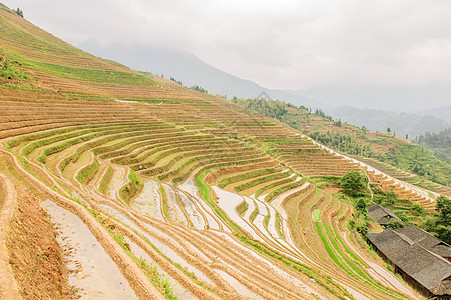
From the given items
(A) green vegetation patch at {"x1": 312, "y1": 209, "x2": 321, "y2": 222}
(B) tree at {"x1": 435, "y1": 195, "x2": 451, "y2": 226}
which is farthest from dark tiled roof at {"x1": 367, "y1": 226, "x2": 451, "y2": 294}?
(B) tree at {"x1": 435, "y1": 195, "x2": 451, "y2": 226}

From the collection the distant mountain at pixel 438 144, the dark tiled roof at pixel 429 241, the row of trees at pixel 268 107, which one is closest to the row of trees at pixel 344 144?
the row of trees at pixel 268 107

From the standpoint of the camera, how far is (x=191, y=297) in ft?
16.9

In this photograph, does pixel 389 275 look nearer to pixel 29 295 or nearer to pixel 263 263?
pixel 263 263

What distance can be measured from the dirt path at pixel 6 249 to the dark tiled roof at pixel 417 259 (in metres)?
20.5

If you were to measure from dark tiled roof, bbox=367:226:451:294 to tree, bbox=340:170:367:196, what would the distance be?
11.4 meters

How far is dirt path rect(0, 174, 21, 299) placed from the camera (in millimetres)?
3332

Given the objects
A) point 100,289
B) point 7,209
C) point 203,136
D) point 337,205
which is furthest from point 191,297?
point 203,136

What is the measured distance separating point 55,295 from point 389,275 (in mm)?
19568

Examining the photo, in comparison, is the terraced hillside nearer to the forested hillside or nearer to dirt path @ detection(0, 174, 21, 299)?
dirt path @ detection(0, 174, 21, 299)

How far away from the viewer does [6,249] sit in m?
4.19

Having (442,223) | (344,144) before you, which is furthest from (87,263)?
(344,144)

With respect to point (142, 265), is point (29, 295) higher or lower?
higher

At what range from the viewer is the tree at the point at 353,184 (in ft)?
106

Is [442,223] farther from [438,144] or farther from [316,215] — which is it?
[438,144]
